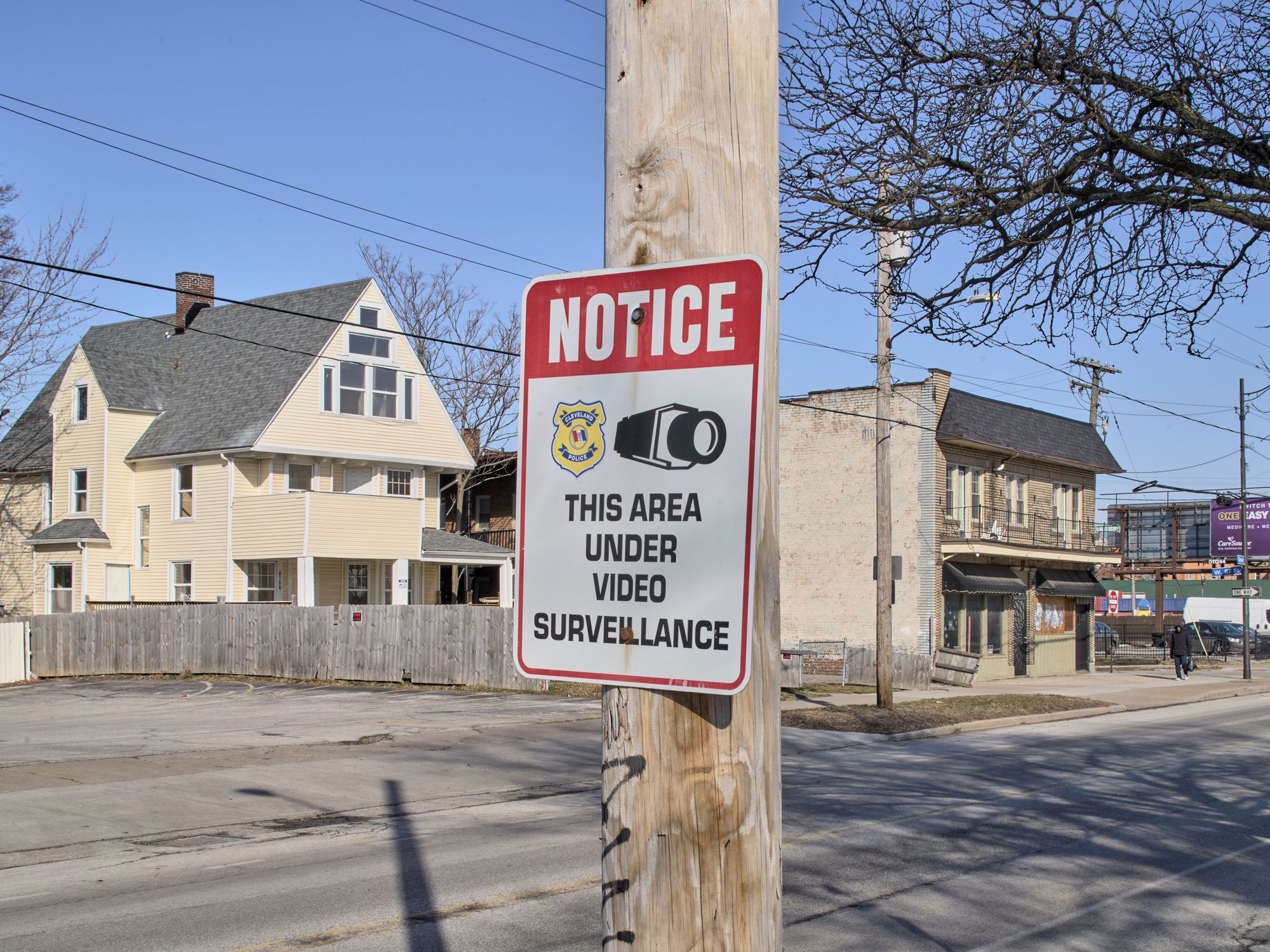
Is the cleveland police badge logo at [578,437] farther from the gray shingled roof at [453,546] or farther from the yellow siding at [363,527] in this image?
the gray shingled roof at [453,546]

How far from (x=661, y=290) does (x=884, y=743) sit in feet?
60.0

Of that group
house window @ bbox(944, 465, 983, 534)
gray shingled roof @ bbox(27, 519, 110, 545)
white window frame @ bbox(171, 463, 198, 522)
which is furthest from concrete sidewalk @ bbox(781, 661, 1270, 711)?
gray shingled roof @ bbox(27, 519, 110, 545)

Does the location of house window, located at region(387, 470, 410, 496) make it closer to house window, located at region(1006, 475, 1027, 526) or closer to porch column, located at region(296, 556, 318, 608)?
porch column, located at region(296, 556, 318, 608)

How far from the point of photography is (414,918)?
26.0 ft

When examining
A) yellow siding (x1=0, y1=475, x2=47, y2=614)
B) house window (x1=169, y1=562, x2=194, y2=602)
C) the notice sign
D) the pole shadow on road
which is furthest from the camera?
yellow siding (x1=0, y1=475, x2=47, y2=614)

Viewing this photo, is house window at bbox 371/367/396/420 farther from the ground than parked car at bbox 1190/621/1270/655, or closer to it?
farther from the ground

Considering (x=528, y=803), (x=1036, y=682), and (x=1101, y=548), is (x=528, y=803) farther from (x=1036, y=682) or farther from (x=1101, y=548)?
(x=1101, y=548)

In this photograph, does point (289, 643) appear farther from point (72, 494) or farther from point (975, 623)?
point (975, 623)

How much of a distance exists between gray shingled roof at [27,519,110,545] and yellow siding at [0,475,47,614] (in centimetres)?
292

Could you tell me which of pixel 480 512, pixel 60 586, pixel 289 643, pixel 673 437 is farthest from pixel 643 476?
pixel 480 512

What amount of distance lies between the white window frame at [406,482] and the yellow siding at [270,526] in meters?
4.00

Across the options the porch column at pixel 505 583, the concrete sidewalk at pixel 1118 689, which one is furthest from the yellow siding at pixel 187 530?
the concrete sidewalk at pixel 1118 689

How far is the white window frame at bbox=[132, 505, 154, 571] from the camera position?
36969mm

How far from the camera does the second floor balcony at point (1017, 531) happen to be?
35.8 metres
